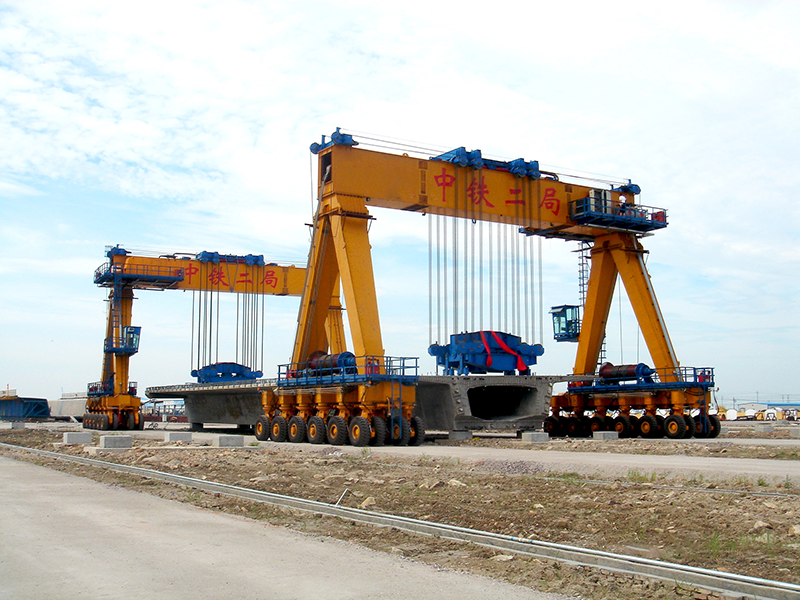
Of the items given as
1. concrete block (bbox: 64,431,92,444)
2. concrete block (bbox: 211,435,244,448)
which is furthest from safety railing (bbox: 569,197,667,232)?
concrete block (bbox: 64,431,92,444)

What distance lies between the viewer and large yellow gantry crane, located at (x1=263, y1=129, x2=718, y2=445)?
81.5 ft

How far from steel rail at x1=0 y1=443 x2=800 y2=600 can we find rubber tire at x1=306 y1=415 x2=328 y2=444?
44.0ft

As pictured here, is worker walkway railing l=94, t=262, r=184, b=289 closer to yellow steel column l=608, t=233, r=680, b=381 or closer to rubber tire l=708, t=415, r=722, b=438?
yellow steel column l=608, t=233, r=680, b=381

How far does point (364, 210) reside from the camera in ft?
86.8

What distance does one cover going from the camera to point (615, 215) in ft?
104

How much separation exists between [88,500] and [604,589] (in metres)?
8.61

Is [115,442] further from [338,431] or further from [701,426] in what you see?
[701,426]

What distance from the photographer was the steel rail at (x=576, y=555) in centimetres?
612

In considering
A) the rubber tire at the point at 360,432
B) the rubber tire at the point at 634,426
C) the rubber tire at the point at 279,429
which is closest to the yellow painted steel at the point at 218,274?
the rubber tire at the point at 279,429

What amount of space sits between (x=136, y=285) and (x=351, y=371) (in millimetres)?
24589

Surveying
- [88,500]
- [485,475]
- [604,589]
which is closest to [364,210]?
[485,475]

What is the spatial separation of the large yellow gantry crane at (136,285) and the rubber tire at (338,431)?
21035 mm

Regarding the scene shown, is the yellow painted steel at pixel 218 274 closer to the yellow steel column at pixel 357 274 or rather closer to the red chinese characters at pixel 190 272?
the red chinese characters at pixel 190 272

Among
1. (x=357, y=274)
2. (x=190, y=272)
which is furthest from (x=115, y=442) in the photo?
(x=190, y=272)
